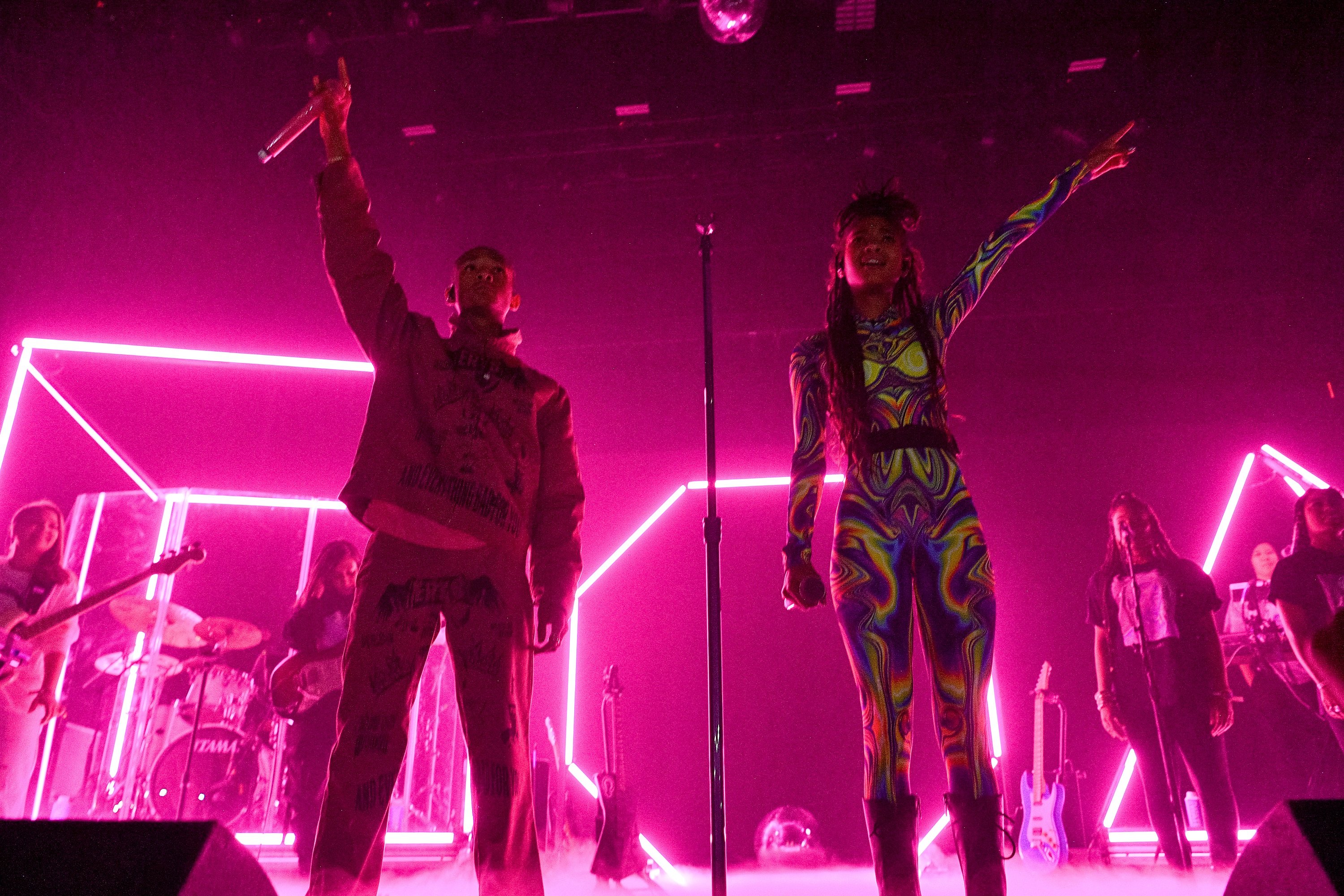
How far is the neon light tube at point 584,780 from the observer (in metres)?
6.43

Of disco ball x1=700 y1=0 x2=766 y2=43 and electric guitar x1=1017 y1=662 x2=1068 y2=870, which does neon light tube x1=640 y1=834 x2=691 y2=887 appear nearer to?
electric guitar x1=1017 y1=662 x2=1068 y2=870

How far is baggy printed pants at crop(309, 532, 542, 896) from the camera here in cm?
200

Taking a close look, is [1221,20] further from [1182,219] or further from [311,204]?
[311,204]

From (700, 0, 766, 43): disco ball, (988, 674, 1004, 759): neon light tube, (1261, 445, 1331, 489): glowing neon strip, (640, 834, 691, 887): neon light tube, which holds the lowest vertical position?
(640, 834, 691, 887): neon light tube

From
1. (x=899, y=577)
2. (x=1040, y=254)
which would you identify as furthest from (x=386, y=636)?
(x=1040, y=254)

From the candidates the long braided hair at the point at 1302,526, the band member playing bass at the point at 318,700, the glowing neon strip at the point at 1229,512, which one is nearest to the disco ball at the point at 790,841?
the band member playing bass at the point at 318,700

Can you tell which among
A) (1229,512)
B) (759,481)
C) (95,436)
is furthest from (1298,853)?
(95,436)

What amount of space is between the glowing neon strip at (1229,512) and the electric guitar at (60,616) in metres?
6.77

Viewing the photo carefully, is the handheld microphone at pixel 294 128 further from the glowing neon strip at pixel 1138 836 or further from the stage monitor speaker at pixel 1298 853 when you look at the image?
the glowing neon strip at pixel 1138 836

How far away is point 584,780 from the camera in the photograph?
254 inches

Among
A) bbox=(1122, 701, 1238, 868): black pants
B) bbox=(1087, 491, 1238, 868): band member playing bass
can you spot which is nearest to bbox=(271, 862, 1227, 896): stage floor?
bbox=(1122, 701, 1238, 868): black pants

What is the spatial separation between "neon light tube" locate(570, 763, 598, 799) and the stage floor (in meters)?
1.14

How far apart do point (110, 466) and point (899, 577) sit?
611 cm

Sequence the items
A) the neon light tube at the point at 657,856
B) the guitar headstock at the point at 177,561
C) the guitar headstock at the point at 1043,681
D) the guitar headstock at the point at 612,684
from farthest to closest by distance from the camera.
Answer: the neon light tube at the point at 657,856, the guitar headstock at the point at 1043,681, the guitar headstock at the point at 612,684, the guitar headstock at the point at 177,561
